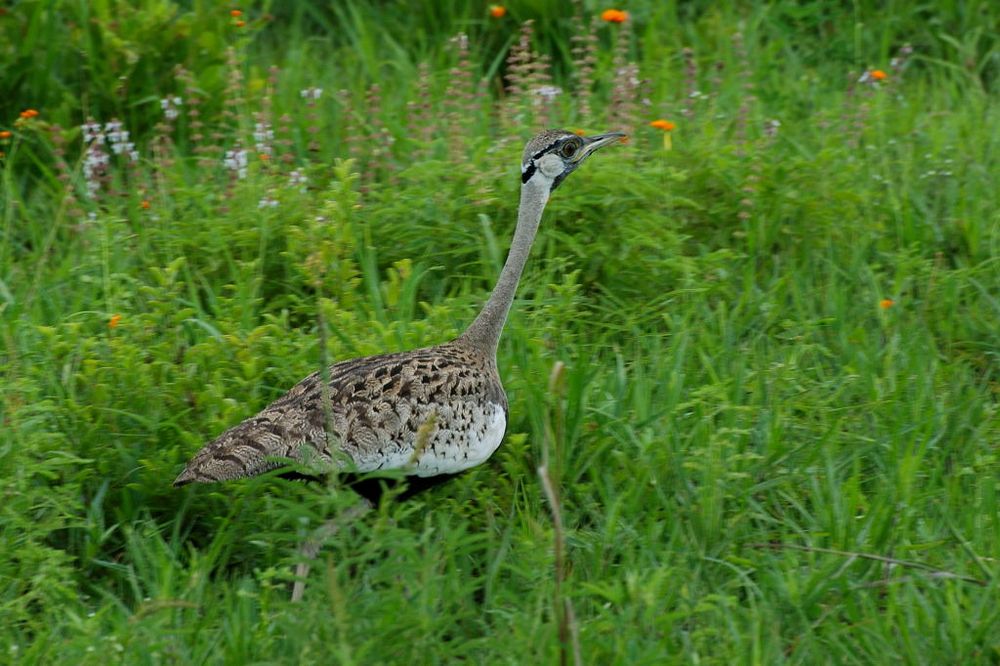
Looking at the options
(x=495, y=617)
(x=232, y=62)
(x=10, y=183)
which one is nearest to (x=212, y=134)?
(x=232, y=62)

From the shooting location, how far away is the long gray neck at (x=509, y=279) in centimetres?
423

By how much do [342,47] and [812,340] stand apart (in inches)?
122

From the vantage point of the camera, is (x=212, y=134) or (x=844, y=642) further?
(x=212, y=134)

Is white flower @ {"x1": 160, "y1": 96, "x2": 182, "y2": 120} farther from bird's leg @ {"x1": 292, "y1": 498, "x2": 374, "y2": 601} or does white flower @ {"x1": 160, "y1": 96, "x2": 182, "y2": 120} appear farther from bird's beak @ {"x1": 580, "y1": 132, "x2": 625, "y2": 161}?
bird's leg @ {"x1": 292, "y1": 498, "x2": 374, "y2": 601}

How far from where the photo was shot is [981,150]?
589 centimetres

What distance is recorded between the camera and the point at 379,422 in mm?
Answer: 3744

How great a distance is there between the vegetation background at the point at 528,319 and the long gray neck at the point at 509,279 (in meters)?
0.25

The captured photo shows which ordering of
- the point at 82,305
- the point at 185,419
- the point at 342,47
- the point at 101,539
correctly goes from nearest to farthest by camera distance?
the point at 101,539 < the point at 185,419 < the point at 82,305 < the point at 342,47

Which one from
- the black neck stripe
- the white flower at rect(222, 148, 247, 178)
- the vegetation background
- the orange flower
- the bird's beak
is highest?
the bird's beak

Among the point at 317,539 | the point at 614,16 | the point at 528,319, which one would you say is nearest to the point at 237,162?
the point at 528,319

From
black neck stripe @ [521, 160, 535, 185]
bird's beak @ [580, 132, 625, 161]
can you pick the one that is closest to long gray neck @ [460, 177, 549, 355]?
black neck stripe @ [521, 160, 535, 185]

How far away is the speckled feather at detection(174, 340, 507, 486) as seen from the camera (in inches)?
142

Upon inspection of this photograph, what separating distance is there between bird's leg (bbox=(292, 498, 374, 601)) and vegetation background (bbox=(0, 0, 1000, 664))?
43 mm

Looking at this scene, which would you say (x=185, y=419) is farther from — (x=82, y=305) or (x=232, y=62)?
(x=232, y=62)
